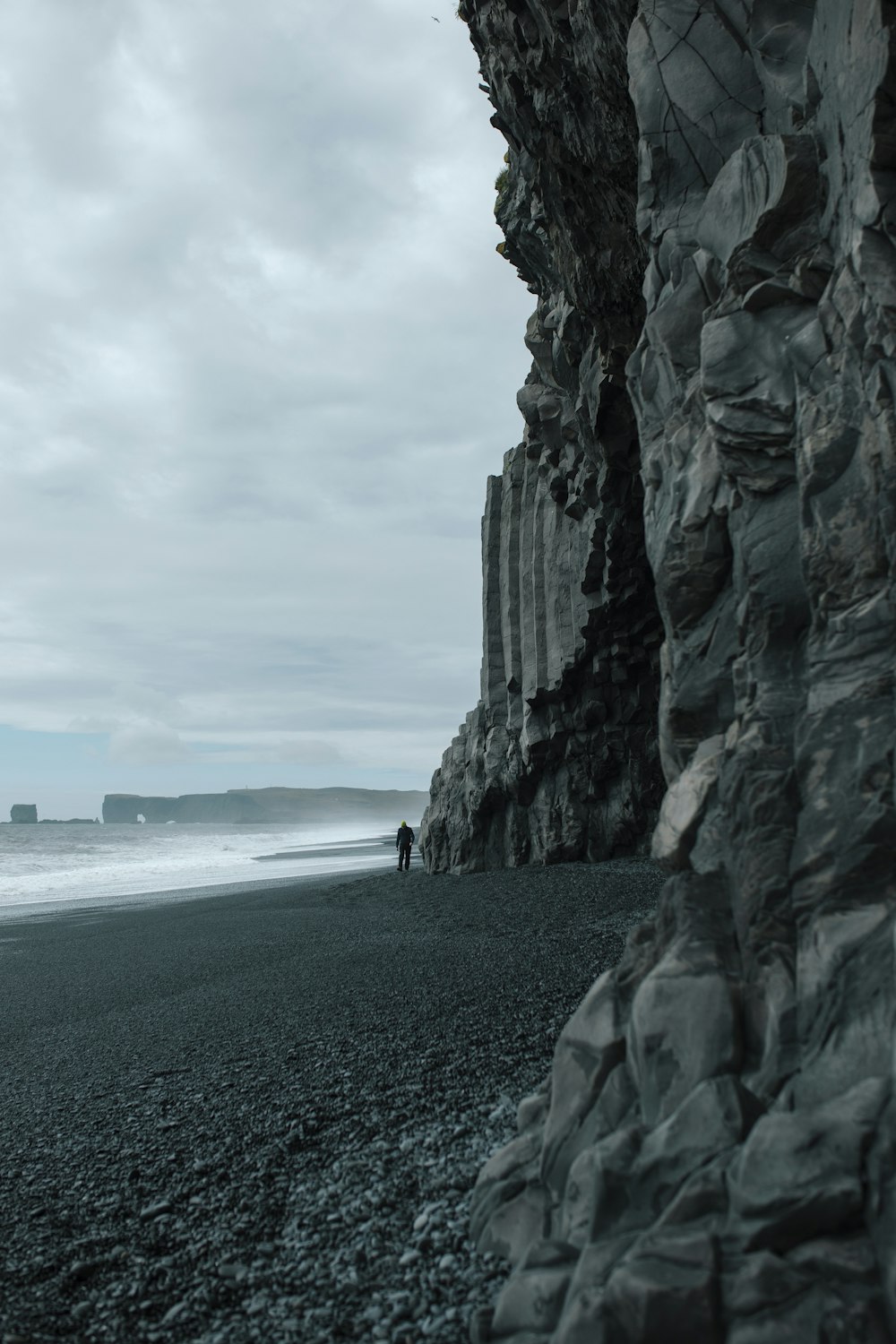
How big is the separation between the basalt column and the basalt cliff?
1 cm

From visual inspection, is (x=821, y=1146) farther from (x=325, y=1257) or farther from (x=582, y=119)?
(x=582, y=119)

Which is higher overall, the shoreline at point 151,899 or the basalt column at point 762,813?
the basalt column at point 762,813

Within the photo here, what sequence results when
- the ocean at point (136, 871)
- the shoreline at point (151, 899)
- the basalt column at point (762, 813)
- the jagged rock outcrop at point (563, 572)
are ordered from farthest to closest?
1. the ocean at point (136, 871)
2. the shoreline at point (151, 899)
3. the jagged rock outcrop at point (563, 572)
4. the basalt column at point (762, 813)

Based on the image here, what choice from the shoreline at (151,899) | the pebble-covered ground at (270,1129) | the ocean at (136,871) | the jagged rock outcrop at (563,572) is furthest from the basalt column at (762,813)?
the ocean at (136,871)

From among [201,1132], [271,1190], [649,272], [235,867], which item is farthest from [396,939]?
[235,867]

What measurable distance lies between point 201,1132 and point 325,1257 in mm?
2227

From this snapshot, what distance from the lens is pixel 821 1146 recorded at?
3.43 metres

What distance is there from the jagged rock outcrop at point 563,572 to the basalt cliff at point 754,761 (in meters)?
8.82

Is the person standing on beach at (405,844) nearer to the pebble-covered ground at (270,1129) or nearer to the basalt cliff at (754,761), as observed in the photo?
the pebble-covered ground at (270,1129)

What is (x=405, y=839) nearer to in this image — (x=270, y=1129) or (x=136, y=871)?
(x=136, y=871)

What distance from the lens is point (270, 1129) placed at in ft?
21.2

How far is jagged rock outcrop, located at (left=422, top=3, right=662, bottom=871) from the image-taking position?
607 inches

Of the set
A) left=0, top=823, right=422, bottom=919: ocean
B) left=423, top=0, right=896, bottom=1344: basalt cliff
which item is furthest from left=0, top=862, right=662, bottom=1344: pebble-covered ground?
left=0, top=823, right=422, bottom=919: ocean

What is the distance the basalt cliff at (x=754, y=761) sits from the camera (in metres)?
3.38
